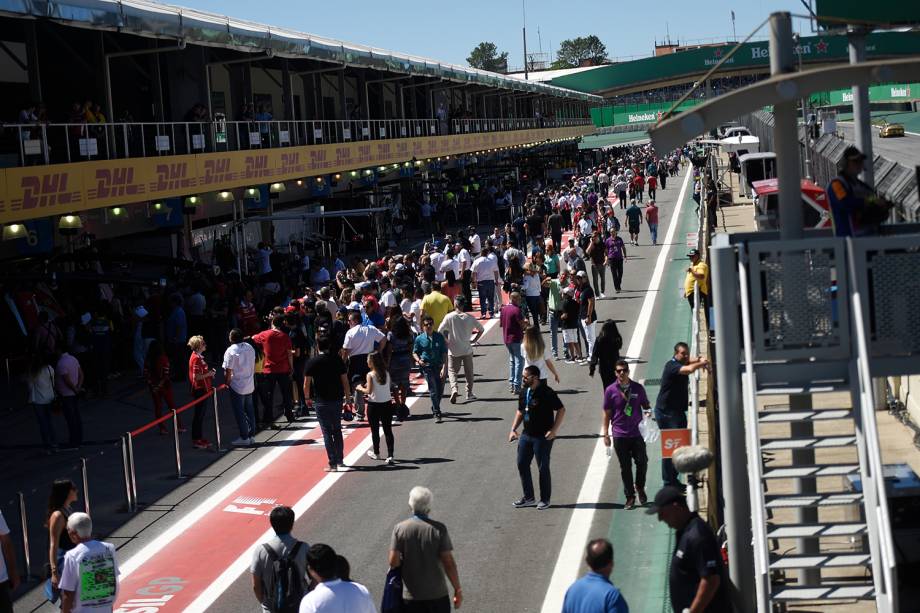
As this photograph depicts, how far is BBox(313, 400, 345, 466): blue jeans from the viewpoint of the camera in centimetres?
1498

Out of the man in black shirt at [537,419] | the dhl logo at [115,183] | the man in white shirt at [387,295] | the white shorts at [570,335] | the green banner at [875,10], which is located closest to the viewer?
the man in black shirt at [537,419]

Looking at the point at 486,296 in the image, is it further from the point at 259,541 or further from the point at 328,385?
the point at 259,541

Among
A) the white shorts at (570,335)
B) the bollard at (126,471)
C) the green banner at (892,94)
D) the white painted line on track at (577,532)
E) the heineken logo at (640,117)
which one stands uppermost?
the heineken logo at (640,117)

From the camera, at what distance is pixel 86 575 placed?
9109mm

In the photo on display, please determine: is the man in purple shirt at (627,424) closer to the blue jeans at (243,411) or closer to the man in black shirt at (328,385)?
the man in black shirt at (328,385)

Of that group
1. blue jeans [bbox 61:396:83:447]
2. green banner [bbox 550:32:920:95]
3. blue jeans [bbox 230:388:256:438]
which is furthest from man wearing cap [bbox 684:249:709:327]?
green banner [bbox 550:32:920:95]

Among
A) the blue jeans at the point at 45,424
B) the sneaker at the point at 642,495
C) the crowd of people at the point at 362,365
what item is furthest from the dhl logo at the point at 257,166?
the sneaker at the point at 642,495

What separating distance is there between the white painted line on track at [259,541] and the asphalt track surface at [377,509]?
0.02 metres

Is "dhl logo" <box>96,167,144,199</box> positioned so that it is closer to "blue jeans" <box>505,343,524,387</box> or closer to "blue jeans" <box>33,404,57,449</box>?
"blue jeans" <box>33,404,57,449</box>

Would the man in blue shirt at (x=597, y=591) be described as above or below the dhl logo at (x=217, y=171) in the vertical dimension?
below

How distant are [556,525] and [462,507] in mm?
1212

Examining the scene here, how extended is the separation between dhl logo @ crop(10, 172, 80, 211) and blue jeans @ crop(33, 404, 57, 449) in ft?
11.5

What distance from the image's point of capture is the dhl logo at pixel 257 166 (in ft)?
94.5

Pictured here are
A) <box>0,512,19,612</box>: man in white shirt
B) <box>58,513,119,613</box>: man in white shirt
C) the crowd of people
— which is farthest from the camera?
<box>0,512,19,612</box>: man in white shirt
